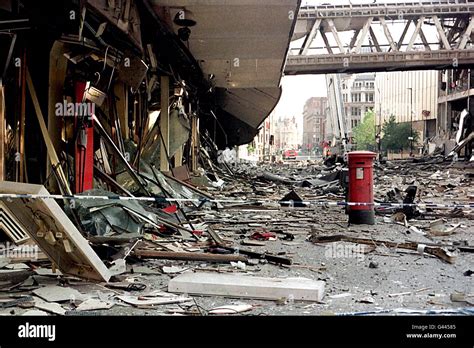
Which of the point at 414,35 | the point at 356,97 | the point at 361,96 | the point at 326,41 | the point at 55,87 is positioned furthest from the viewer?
the point at 356,97

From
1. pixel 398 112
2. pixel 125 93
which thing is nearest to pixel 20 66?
pixel 125 93

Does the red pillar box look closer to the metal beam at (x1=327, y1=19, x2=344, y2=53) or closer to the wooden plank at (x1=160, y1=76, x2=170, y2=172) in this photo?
the wooden plank at (x1=160, y1=76, x2=170, y2=172)

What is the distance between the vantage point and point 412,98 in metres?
88.0

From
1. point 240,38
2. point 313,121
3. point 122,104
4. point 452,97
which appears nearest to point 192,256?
point 122,104

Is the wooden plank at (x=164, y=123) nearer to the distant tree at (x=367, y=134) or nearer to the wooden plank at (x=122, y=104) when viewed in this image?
the wooden plank at (x=122, y=104)

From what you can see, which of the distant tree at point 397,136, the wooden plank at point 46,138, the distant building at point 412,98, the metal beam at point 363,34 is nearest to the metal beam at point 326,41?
the metal beam at point 363,34

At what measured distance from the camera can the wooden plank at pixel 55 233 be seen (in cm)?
493

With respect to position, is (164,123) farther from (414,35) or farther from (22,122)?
(414,35)

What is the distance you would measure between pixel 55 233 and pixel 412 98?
89615 mm

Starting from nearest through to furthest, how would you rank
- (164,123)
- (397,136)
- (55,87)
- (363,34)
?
(55,87) < (164,123) < (363,34) < (397,136)

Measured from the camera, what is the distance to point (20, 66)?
8.58 meters
